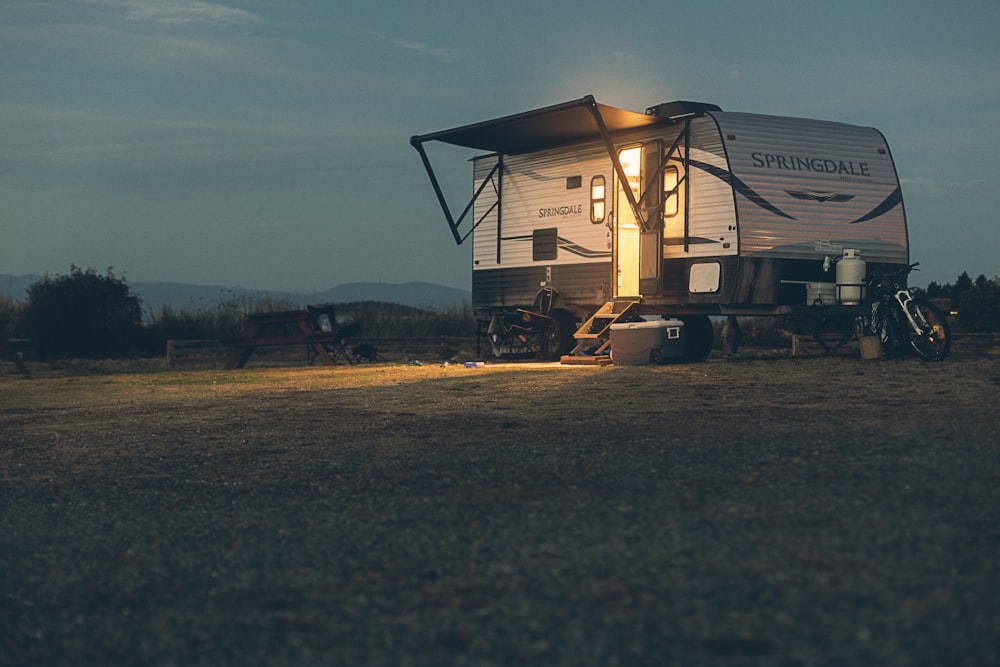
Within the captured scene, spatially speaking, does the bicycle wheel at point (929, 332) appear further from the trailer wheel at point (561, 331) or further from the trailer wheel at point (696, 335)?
the trailer wheel at point (561, 331)

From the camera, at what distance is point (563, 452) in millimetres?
6379

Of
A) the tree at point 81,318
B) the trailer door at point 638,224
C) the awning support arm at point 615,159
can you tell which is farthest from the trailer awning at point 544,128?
the tree at point 81,318

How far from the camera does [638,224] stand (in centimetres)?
1566

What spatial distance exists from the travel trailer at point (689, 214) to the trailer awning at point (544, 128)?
36mm

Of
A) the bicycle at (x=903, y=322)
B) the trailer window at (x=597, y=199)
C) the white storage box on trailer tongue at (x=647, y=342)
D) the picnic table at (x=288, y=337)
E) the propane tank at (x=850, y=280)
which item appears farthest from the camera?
the picnic table at (x=288, y=337)

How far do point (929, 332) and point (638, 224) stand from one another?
4.44 meters

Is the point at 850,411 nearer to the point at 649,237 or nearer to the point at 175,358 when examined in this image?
the point at 649,237

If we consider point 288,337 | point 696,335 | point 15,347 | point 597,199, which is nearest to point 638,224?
point 597,199

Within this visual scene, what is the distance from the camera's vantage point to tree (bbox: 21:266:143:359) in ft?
78.1

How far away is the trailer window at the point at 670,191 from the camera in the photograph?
15188 millimetres

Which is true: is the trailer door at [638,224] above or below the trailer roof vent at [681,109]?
below

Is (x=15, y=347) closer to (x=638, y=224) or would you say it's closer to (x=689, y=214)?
(x=638, y=224)

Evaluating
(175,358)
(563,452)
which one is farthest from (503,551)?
(175,358)

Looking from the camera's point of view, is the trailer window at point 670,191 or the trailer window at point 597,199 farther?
the trailer window at point 597,199
